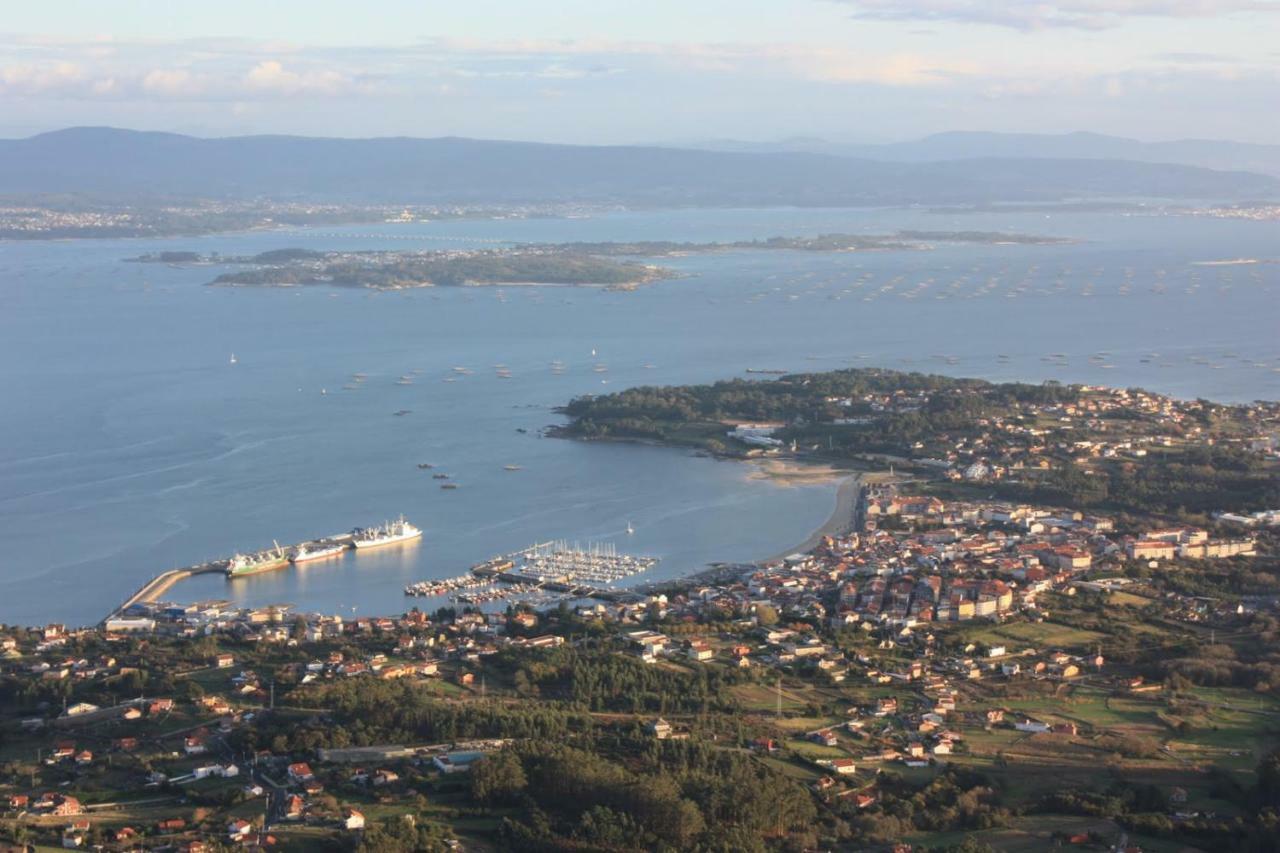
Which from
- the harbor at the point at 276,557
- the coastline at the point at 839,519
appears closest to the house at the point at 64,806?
the harbor at the point at 276,557

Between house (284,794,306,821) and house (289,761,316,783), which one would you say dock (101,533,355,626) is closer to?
house (289,761,316,783)

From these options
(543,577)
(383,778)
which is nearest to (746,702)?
(383,778)

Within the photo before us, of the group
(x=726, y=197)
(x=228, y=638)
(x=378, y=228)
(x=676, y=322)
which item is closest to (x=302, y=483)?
(x=228, y=638)

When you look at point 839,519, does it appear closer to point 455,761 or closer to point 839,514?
point 839,514

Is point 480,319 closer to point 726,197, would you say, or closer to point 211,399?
point 211,399

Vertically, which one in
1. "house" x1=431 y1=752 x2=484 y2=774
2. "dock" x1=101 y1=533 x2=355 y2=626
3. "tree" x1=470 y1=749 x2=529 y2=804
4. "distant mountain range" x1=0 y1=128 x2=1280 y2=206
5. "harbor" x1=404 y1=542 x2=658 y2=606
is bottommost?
"dock" x1=101 y1=533 x2=355 y2=626

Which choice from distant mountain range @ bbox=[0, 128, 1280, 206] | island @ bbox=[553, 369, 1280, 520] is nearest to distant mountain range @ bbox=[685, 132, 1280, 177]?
distant mountain range @ bbox=[0, 128, 1280, 206]
